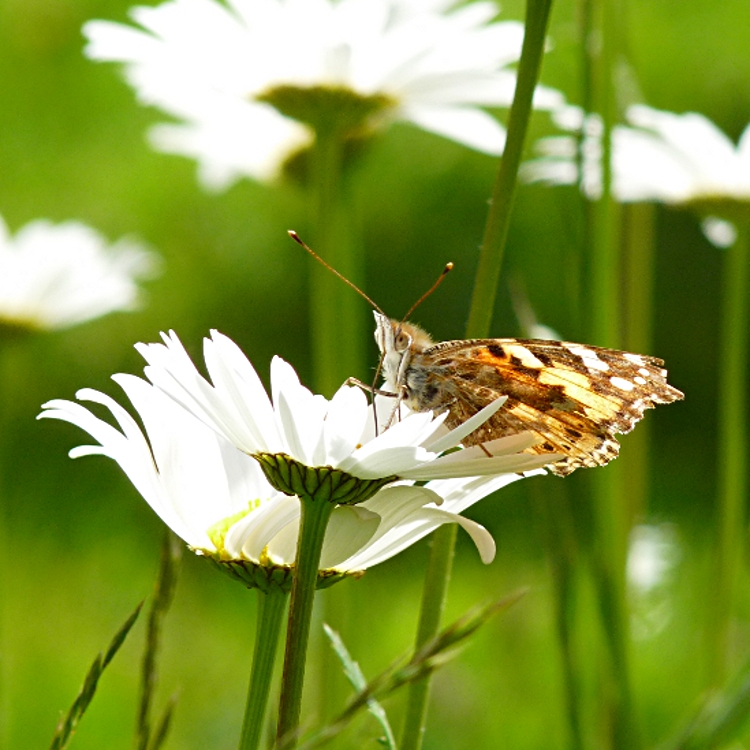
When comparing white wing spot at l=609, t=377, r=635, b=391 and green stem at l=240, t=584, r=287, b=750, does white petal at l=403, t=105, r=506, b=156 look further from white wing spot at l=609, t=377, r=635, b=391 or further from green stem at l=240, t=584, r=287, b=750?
green stem at l=240, t=584, r=287, b=750

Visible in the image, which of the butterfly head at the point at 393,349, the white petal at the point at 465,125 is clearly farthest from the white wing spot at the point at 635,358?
the white petal at the point at 465,125

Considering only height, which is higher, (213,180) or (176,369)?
(213,180)

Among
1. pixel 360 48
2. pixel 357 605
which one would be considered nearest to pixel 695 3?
pixel 360 48

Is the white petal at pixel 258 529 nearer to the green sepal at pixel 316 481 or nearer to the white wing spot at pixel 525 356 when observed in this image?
the green sepal at pixel 316 481

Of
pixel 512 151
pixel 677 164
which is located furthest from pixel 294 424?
pixel 677 164

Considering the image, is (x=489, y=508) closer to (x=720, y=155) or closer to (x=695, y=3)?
(x=720, y=155)

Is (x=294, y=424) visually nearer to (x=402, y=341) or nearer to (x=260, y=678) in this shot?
(x=260, y=678)

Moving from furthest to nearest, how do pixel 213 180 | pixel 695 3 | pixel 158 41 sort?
pixel 695 3
pixel 213 180
pixel 158 41
